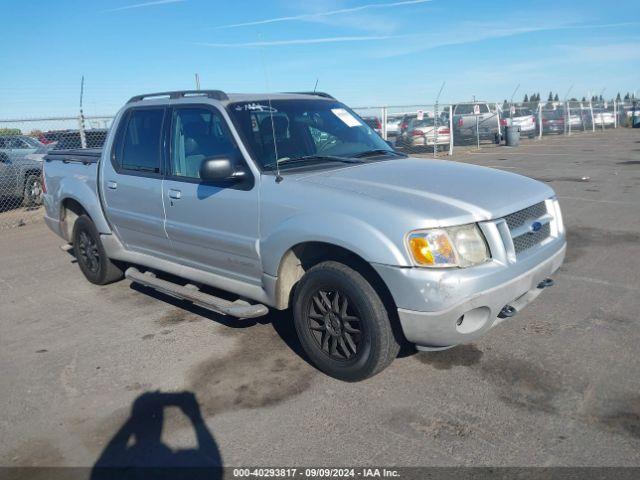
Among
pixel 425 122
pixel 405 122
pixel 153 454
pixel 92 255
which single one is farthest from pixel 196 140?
pixel 405 122

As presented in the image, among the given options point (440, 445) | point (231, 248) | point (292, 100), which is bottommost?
point (440, 445)

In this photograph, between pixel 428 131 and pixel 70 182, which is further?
pixel 428 131

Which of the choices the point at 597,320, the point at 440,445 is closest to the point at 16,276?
the point at 440,445

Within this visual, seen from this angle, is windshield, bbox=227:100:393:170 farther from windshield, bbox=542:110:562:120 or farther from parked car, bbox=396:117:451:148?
windshield, bbox=542:110:562:120

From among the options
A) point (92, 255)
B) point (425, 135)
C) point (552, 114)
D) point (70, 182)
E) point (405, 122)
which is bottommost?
point (92, 255)

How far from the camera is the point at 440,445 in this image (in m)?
3.04

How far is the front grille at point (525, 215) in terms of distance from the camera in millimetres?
3619

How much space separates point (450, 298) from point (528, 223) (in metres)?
0.94

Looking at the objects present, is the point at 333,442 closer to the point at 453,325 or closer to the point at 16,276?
the point at 453,325

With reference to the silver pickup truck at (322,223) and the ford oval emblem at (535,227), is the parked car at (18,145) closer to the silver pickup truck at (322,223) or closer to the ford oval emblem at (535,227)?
the silver pickup truck at (322,223)

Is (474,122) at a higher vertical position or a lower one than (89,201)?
higher

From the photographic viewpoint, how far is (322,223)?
3600mm

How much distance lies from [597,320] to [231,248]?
297 cm

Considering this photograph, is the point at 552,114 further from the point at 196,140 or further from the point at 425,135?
the point at 196,140
